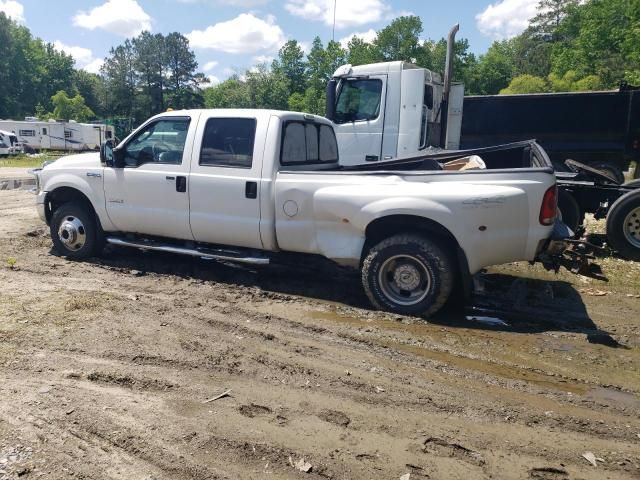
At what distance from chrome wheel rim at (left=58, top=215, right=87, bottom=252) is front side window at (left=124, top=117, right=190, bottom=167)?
1.15 metres

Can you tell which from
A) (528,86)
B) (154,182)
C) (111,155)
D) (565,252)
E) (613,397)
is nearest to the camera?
(613,397)

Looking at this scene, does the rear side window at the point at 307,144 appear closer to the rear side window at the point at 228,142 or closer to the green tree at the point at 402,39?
the rear side window at the point at 228,142

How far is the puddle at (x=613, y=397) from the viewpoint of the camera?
394cm

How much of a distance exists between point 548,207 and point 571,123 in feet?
26.0

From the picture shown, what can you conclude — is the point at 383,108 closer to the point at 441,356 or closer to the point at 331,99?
the point at 331,99

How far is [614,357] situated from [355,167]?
12.4 ft

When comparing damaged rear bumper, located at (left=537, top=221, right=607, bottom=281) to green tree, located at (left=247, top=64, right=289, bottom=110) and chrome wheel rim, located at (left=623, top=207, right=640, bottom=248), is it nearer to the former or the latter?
chrome wheel rim, located at (left=623, top=207, right=640, bottom=248)

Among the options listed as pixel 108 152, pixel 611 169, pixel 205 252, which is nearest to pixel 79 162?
pixel 108 152

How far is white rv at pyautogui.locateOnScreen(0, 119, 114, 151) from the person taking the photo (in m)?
41.2

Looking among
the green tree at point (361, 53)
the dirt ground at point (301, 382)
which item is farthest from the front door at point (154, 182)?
the green tree at point (361, 53)

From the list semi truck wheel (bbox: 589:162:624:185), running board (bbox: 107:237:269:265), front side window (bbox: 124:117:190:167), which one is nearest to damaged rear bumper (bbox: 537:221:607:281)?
running board (bbox: 107:237:269:265)

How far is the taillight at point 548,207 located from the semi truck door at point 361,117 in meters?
5.39

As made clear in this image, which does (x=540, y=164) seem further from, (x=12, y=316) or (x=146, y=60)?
(x=146, y=60)

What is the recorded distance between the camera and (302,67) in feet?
246
